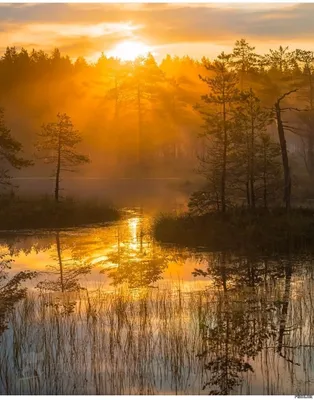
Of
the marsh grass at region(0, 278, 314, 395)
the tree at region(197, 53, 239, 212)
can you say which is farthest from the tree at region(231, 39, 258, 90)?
the marsh grass at region(0, 278, 314, 395)

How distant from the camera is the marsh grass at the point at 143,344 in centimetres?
1034

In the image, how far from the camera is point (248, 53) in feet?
198

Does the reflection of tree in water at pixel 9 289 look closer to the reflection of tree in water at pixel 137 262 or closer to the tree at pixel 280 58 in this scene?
the reflection of tree in water at pixel 137 262

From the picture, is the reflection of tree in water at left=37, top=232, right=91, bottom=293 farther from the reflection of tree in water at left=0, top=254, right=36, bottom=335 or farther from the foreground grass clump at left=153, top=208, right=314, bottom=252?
the foreground grass clump at left=153, top=208, right=314, bottom=252

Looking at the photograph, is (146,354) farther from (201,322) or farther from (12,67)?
(12,67)

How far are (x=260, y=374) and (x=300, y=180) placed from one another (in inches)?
1639

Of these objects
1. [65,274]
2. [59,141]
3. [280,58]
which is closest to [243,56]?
[280,58]

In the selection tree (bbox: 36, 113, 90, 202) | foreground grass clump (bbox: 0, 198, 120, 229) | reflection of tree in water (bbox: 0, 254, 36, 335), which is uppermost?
tree (bbox: 36, 113, 90, 202)

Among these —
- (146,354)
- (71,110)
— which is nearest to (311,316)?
(146,354)

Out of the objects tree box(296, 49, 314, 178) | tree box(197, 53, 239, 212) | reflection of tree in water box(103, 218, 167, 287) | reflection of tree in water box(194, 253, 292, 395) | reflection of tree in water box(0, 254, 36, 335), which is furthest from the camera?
tree box(296, 49, 314, 178)

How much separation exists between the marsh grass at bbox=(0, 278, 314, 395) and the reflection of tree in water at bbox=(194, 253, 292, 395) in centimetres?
2

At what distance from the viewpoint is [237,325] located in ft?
43.3

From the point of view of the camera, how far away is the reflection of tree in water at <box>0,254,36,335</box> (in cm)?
1494

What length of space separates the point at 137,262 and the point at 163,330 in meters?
9.61
